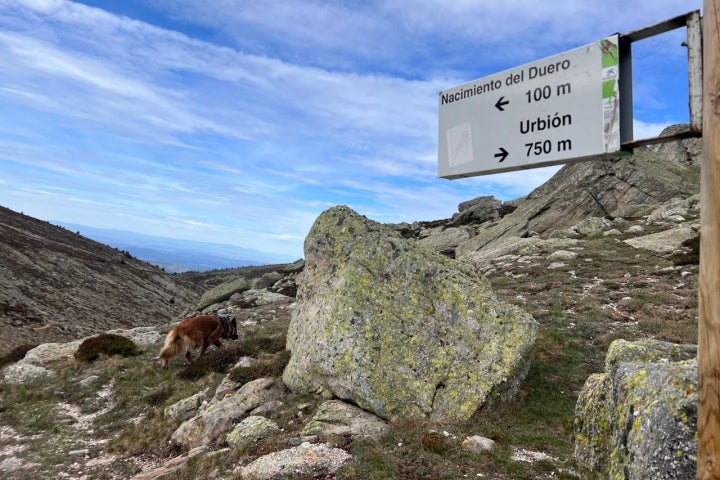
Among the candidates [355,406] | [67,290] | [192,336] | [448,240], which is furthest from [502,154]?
[448,240]

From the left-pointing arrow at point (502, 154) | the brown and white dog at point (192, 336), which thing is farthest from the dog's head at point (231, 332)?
the left-pointing arrow at point (502, 154)

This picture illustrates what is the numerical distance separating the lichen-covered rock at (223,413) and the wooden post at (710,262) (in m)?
10.5

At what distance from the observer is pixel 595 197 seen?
55156 millimetres

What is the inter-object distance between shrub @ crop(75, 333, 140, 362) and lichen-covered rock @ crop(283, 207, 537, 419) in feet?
40.5

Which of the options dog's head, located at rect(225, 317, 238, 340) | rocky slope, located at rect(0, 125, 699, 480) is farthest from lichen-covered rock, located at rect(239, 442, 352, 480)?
dog's head, located at rect(225, 317, 238, 340)

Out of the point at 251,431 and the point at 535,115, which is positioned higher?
the point at 535,115

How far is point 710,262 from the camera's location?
11.1 ft

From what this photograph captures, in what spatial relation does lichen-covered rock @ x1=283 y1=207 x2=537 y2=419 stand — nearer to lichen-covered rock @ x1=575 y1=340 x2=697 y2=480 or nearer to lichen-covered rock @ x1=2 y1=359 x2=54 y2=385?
lichen-covered rock @ x1=575 y1=340 x2=697 y2=480

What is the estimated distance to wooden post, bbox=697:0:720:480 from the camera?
335 centimetres

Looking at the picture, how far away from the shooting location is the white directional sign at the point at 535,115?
13.0 feet

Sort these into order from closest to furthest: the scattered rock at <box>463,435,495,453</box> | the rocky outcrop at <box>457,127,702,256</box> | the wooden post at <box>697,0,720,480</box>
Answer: the wooden post at <box>697,0,720,480</box> → the scattered rock at <box>463,435,495,453</box> → the rocky outcrop at <box>457,127,702,256</box>

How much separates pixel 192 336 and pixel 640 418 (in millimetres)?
16389

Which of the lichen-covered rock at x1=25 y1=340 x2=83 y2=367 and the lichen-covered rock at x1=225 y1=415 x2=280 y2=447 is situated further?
the lichen-covered rock at x1=25 y1=340 x2=83 y2=367

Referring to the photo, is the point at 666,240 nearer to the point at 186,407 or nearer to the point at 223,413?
the point at 223,413
